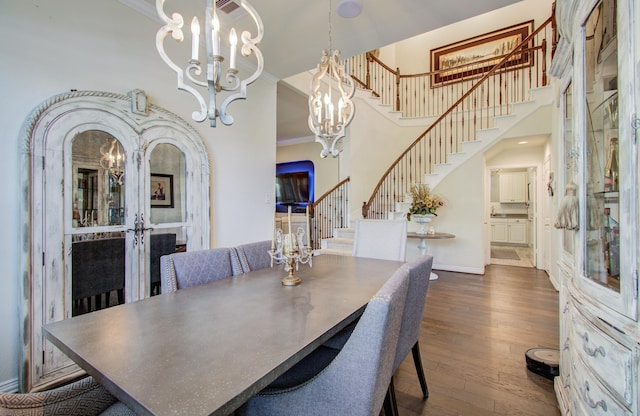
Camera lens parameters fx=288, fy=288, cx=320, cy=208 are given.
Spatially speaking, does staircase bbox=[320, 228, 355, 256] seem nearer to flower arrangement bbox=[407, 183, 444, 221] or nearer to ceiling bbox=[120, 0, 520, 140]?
flower arrangement bbox=[407, 183, 444, 221]

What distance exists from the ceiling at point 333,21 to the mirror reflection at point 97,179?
47.2 inches

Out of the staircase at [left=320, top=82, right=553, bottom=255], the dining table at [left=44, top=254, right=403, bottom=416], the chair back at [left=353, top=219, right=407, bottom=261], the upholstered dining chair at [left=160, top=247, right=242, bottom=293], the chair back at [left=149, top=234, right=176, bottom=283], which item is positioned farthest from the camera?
the staircase at [left=320, top=82, right=553, bottom=255]

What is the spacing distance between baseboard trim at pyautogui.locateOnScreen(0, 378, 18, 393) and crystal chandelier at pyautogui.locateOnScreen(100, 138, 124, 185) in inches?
55.9

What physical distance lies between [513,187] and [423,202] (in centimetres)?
613

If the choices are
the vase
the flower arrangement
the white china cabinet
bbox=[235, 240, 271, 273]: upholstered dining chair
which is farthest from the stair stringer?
bbox=[235, 240, 271, 273]: upholstered dining chair

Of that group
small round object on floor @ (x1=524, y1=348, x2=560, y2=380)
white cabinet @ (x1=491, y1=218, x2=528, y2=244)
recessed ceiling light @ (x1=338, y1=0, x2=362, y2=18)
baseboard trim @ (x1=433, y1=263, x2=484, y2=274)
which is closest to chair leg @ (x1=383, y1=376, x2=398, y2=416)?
small round object on floor @ (x1=524, y1=348, x2=560, y2=380)

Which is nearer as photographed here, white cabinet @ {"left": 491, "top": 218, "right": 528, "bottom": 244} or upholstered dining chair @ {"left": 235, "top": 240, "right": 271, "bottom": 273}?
upholstered dining chair @ {"left": 235, "top": 240, "right": 271, "bottom": 273}

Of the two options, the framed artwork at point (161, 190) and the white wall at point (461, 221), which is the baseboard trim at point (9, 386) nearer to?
the framed artwork at point (161, 190)

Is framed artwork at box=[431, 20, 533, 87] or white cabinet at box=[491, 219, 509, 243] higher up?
framed artwork at box=[431, 20, 533, 87]

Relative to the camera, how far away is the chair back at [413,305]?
1.51m

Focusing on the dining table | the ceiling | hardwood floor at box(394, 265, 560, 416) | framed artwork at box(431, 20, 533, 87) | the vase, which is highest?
framed artwork at box(431, 20, 533, 87)

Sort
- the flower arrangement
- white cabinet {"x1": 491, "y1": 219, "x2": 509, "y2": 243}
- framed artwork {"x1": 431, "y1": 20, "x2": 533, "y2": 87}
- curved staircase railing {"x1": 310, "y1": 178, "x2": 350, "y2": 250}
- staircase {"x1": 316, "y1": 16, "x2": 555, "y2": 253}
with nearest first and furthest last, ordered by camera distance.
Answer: the flower arrangement, staircase {"x1": 316, "y1": 16, "x2": 555, "y2": 253}, curved staircase railing {"x1": 310, "y1": 178, "x2": 350, "y2": 250}, framed artwork {"x1": 431, "y1": 20, "x2": 533, "y2": 87}, white cabinet {"x1": 491, "y1": 219, "x2": 509, "y2": 243}

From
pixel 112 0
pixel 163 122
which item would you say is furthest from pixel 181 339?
pixel 112 0

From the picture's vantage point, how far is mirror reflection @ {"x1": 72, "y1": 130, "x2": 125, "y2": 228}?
209cm
